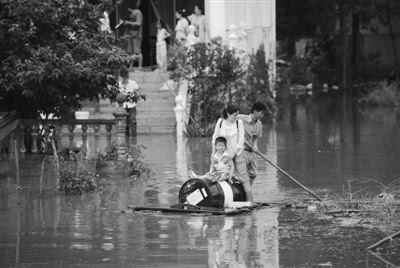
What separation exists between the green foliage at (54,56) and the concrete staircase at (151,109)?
29.8 feet

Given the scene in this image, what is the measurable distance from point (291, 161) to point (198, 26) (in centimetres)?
1127

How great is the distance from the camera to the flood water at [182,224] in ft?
38.3

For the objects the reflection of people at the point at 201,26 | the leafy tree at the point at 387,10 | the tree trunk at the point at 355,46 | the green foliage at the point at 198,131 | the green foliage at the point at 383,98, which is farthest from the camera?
the tree trunk at the point at 355,46

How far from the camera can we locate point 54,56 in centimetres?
1752

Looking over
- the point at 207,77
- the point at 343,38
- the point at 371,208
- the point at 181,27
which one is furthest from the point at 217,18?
the point at 343,38

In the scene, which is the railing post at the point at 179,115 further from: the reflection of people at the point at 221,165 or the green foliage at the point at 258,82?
the reflection of people at the point at 221,165

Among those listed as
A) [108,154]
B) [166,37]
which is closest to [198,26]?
[166,37]

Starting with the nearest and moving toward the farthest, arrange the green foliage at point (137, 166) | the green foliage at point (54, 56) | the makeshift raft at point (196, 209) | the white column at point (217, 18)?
1. the makeshift raft at point (196, 209)
2. the green foliage at point (54, 56)
3. the green foliage at point (137, 166)
4. the white column at point (217, 18)

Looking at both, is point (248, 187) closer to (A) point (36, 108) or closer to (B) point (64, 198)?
(B) point (64, 198)

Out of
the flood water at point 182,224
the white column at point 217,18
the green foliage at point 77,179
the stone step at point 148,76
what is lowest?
the flood water at point 182,224

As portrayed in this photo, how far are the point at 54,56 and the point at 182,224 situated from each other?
4.95 m

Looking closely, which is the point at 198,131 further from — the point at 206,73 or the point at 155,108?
the point at 155,108

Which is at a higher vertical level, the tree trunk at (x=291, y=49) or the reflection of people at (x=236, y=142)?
the tree trunk at (x=291, y=49)

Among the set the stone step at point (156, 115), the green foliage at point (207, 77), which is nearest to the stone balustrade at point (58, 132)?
the green foliage at point (207, 77)
